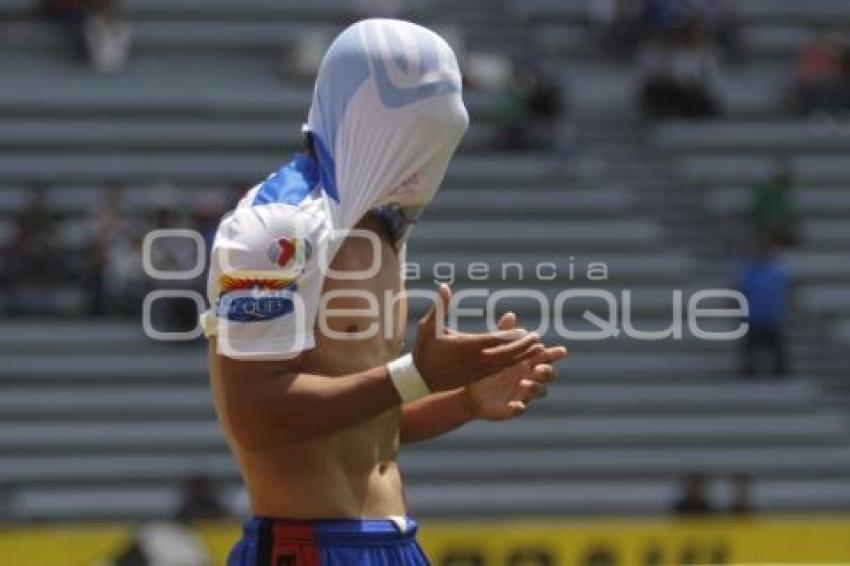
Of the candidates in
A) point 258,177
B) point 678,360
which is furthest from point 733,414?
point 258,177

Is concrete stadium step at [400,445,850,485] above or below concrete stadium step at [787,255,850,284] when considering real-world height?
below

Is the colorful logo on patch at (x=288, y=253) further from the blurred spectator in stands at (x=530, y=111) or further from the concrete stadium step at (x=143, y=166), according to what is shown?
the blurred spectator in stands at (x=530, y=111)

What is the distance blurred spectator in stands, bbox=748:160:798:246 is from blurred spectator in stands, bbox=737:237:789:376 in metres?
0.32

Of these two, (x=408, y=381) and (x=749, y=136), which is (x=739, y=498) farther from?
(x=408, y=381)

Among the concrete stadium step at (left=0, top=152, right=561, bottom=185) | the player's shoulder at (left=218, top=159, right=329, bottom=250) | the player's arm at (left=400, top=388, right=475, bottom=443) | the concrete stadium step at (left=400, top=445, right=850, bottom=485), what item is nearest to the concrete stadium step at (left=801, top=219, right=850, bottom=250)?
the concrete stadium step at (left=400, top=445, right=850, bottom=485)

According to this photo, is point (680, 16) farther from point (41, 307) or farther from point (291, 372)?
point (291, 372)

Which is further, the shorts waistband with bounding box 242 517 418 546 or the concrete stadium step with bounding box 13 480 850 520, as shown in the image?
the concrete stadium step with bounding box 13 480 850 520

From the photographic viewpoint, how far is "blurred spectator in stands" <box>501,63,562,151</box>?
52.0ft

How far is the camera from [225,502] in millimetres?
12773

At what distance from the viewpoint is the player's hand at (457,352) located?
4.15m

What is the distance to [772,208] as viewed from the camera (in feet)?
51.4

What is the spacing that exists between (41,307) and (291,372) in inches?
397

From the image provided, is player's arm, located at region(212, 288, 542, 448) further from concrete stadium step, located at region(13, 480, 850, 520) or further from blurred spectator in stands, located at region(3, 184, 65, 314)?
blurred spectator in stands, located at region(3, 184, 65, 314)

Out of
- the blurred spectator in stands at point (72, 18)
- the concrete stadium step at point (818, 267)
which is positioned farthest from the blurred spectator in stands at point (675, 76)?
the blurred spectator in stands at point (72, 18)
